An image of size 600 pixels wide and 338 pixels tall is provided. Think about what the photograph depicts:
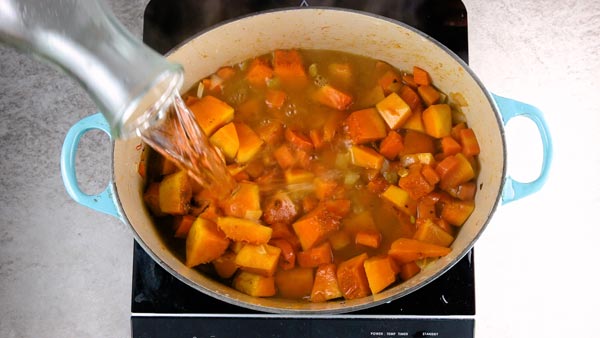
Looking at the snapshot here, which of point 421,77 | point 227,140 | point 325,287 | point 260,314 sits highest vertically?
point 421,77

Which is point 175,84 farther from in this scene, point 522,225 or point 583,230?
point 583,230

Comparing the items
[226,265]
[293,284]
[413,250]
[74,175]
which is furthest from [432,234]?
[74,175]

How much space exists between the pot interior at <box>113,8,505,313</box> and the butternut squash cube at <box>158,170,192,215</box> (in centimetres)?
5

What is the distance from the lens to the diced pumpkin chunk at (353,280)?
4.60 ft

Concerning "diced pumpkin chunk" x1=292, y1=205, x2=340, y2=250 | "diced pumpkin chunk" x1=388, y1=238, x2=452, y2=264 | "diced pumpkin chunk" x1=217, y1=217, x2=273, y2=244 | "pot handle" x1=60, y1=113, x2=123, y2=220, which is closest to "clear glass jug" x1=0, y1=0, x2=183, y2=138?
"pot handle" x1=60, y1=113, x2=123, y2=220

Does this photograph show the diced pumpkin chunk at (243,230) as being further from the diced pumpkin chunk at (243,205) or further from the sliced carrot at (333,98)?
the sliced carrot at (333,98)

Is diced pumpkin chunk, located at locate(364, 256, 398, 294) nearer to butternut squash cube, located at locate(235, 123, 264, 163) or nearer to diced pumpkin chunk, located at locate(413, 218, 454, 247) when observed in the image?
diced pumpkin chunk, located at locate(413, 218, 454, 247)

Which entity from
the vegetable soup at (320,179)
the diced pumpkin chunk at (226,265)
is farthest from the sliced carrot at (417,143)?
the diced pumpkin chunk at (226,265)

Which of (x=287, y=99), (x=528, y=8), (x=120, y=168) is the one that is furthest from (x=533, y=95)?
(x=120, y=168)

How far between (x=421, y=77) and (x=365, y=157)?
0.73 feet

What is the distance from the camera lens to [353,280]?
55.3 inches

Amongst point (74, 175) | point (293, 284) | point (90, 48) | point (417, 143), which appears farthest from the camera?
point (417, 143)

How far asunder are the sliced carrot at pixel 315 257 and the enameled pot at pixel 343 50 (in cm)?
9

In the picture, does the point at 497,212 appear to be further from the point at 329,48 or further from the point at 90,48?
the point at 90,48
